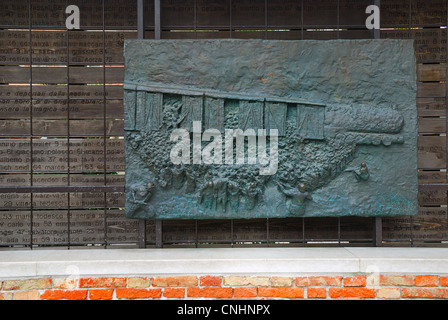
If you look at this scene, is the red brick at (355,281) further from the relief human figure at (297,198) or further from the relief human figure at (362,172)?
the relief human figure at (362,172)

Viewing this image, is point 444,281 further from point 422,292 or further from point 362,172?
point 362,172

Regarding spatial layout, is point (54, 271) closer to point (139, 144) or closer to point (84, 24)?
point (139, 144)

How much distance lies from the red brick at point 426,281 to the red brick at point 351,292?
420mm

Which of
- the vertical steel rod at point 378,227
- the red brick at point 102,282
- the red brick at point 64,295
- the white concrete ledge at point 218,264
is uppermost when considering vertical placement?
the vertical steel rod at point 378,227

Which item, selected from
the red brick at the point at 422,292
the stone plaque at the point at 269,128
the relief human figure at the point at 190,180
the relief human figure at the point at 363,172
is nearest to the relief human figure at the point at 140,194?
the stone plaque at the point at 269,128

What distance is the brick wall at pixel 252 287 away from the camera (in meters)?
3.12

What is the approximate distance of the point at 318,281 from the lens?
3.15m

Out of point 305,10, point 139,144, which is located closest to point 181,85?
point 139,144

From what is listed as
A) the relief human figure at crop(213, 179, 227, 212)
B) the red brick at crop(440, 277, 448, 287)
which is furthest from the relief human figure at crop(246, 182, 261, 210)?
the red brick at crop(440, 277, 448, 287)

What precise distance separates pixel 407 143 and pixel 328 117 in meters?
0.84

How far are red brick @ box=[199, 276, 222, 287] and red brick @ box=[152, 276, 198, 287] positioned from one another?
0.06m

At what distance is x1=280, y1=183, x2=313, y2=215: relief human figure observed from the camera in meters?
3.32

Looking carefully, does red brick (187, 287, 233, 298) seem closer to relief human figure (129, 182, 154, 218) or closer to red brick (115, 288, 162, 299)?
red brick (115, 288, 162, 299)

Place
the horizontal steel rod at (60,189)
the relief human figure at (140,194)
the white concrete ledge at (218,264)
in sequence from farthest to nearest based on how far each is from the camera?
the horizontal steel rod at (60,189) < the relief human figure at (140,194) < the white concrete ledge at (218,264)
